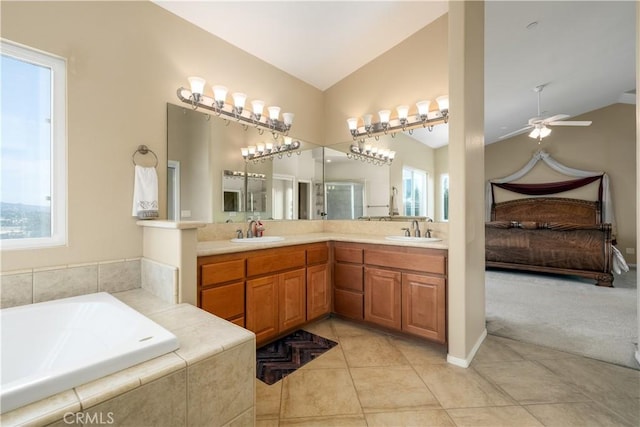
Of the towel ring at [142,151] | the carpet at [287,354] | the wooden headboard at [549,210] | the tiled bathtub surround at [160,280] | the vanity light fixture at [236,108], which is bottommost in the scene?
the carpet at [287,354]

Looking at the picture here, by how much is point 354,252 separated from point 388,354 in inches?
35.7

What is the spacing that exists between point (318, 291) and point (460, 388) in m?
1.35

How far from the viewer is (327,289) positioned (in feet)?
9.24

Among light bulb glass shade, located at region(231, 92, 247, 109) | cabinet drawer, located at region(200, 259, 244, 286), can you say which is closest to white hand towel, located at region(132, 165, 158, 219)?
cabinet drawer, located at region(200, 259, 244, 286)

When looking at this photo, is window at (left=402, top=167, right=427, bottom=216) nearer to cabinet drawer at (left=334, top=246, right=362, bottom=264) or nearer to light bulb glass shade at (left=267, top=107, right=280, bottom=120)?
cabinet drawer at (left=334, top=246, right=362, bottom=264)

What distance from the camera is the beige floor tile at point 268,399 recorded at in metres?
1.56

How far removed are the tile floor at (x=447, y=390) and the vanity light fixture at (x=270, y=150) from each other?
1940 mm

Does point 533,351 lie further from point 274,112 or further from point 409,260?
point 274,112

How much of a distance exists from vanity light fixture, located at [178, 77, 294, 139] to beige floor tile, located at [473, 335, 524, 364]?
9.04 ft

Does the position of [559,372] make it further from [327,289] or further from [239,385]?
[239,385]

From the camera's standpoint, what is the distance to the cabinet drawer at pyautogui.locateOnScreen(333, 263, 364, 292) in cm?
267

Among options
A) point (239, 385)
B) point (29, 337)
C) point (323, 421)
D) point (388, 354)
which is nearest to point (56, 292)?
point (29, 337)

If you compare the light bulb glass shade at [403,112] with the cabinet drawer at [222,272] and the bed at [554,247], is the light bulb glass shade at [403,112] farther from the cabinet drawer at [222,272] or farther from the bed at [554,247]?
the bed at [554,247]

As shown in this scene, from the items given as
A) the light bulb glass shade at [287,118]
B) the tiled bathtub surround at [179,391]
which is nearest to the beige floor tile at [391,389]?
the tiled bathtub surround at [179,391]
